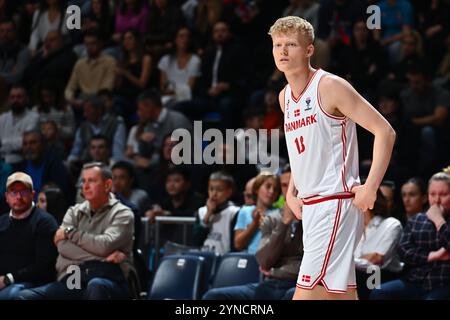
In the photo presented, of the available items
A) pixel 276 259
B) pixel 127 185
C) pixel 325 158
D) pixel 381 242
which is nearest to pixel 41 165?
pixel 127 185

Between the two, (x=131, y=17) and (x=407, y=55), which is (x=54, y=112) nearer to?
(x=131, y=17)

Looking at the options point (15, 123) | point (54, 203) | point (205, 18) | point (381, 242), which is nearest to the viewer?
point (381, 242)

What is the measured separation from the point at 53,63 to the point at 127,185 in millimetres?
4003

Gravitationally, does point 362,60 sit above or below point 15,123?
above

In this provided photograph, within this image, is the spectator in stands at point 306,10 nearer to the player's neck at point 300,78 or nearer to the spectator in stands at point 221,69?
the spectator in stands at point 221,69

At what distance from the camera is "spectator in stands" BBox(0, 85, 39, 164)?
1121cm

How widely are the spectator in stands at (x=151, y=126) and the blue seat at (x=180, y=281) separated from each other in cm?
287

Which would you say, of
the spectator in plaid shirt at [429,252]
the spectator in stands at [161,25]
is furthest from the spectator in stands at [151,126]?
the spectator in plaid shirt at [429,252]

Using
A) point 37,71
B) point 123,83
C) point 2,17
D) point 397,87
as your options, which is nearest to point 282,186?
point 397,87

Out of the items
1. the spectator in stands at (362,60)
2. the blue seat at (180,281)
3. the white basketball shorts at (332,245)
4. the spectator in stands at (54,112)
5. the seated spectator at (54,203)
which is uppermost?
the spectator in stands at (362,60)

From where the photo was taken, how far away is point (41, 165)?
10227 mm

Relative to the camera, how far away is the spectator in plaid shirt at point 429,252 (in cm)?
703

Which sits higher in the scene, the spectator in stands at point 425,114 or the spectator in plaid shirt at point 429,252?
the spectator in stands at point 425,114

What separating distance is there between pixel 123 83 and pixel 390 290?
6112mm
